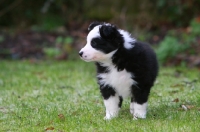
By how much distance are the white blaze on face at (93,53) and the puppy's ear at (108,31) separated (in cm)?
8

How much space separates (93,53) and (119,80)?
0.47m

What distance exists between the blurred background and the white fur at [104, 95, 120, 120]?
344 inches

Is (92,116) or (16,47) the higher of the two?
(92,116)

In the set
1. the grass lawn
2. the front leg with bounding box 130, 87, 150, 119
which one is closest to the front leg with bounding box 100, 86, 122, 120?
the grass lawn

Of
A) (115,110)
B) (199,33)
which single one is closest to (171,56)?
(199,33)

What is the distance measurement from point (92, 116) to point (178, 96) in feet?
6.67

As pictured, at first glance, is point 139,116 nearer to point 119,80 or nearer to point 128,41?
point 119,80

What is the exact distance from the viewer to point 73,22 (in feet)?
60.7

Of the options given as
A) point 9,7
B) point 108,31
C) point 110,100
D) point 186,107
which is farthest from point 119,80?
point 9,7

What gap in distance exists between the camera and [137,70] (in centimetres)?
570

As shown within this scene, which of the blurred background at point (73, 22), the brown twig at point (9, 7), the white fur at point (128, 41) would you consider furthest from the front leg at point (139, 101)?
the brown twig at point (9, 7)

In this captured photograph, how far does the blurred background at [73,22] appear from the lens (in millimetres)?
15547

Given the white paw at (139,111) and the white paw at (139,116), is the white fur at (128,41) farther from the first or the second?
the white paw at (139,116)

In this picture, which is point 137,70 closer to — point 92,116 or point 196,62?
point 92,116
